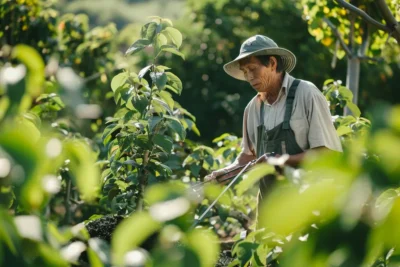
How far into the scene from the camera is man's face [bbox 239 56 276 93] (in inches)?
163

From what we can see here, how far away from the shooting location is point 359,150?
3.60ft

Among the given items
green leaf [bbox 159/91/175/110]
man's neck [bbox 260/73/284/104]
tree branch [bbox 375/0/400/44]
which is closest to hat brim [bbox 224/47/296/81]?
man's neck [bbox 260/73/284/104]

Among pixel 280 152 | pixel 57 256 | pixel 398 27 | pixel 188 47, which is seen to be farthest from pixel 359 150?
pixel 188 47

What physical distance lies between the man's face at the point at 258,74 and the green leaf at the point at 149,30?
0.49 m

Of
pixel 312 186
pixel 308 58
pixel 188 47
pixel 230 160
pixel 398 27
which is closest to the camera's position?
A: pixel 312 186

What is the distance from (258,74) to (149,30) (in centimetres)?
57

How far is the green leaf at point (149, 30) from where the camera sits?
13.6 feet

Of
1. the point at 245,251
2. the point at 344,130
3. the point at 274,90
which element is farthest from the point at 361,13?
the point at 245,251

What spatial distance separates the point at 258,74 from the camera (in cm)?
418

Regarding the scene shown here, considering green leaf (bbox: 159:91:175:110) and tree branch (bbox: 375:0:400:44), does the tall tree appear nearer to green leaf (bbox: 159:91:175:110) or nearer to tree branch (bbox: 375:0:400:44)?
tree branch (bbox: 375:0:400:44)

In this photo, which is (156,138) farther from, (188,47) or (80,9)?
(80,9)

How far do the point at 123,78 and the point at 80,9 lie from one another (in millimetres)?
62888

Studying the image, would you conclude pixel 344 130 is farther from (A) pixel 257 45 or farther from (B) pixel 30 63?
(B) pixel 30 63

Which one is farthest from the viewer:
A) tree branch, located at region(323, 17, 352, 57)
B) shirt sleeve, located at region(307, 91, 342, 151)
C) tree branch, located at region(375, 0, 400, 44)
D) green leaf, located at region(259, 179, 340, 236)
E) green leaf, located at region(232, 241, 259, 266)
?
tree branch, located at region(323, 17, 352, 57)
